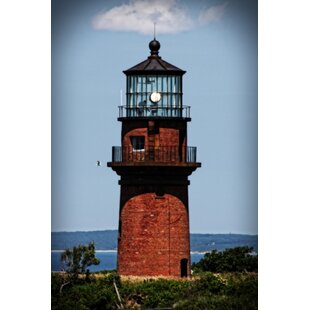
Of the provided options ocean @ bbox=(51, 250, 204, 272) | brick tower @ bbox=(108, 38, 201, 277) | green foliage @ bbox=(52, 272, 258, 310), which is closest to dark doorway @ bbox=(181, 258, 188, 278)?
brick tower @ bbox=(108, 38, 201, 277)

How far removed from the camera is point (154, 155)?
3931 centimetres

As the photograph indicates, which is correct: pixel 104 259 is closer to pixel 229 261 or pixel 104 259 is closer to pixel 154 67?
pixel 229 261

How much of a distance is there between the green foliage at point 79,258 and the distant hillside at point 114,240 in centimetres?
18

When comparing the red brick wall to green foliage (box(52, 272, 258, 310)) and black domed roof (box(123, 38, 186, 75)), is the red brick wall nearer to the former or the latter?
green foliage (box(52, 272, 258, 310))

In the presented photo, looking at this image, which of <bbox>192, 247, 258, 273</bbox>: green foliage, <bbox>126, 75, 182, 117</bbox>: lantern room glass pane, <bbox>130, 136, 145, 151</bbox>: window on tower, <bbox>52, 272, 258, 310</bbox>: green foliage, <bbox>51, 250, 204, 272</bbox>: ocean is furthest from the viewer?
<bbox>130, 136, 145, 151</bbox>: window on tower

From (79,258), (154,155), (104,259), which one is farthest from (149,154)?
(104,259)

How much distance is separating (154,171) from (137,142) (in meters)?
0.75

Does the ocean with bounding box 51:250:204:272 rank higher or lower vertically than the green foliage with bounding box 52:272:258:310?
higher

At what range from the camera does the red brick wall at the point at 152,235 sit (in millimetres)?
39469

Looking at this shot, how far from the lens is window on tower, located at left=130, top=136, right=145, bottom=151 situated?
3928 centimetres

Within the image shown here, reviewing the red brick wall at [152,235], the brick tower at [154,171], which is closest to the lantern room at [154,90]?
the brick tower at [154,171]

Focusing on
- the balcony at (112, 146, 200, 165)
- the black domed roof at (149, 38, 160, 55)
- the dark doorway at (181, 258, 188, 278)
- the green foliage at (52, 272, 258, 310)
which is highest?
the black domed roof at (149, 38, 160, 55)
